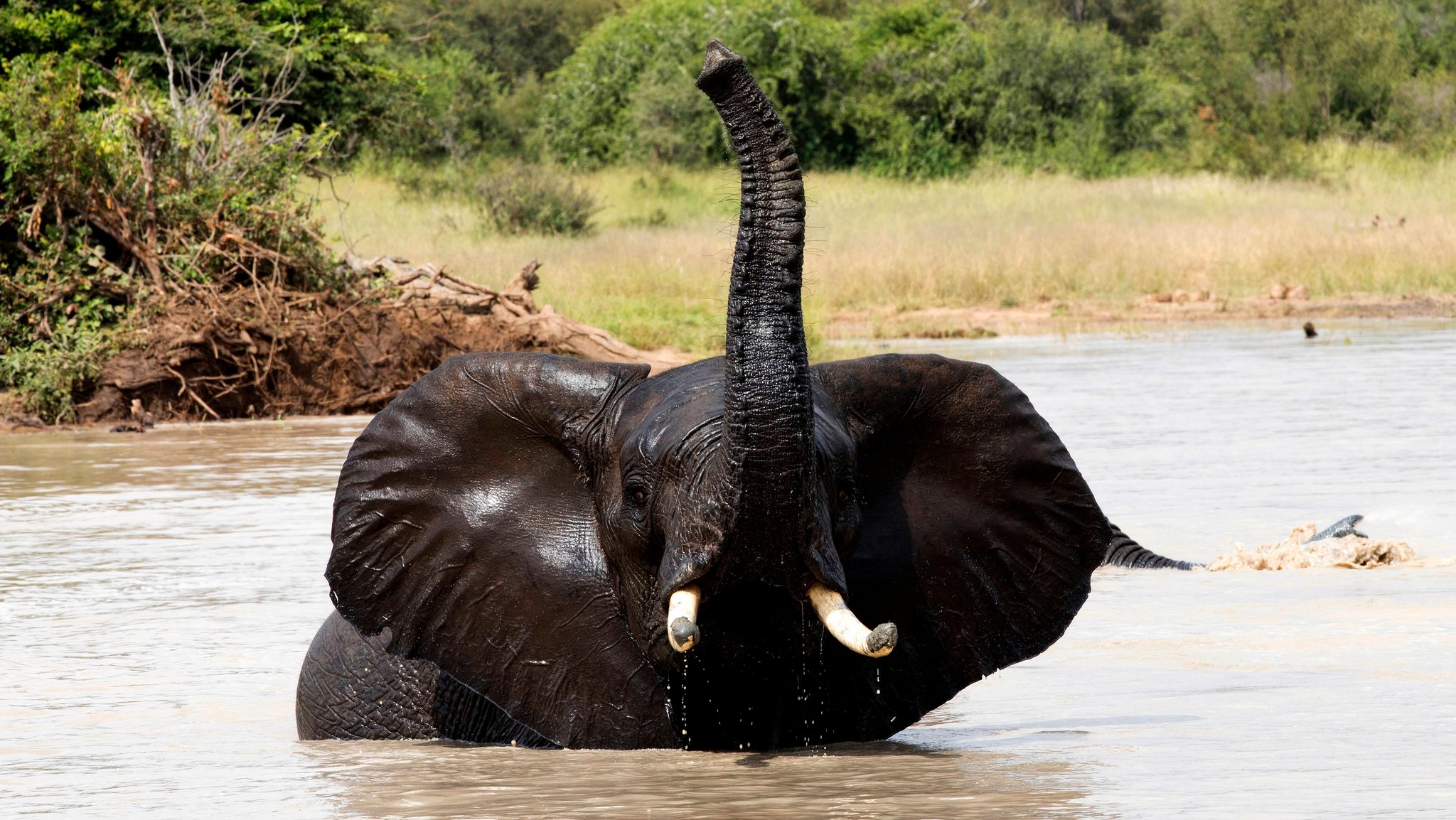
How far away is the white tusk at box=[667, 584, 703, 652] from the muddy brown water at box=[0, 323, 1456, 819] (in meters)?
0.46

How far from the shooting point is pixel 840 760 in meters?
4.16

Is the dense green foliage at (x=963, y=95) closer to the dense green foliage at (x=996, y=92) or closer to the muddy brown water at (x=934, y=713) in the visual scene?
the dense green foliage at (x=996, y=92)

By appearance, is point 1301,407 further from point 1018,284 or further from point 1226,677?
point 1018,284

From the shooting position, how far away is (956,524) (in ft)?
14.1

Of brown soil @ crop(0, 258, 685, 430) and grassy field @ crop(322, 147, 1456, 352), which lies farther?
grassy field @ crop(322, 147, 1456, 352)

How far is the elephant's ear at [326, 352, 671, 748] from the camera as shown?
163 inches

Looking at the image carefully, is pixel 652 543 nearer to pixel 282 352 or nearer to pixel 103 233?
pixel 282 352

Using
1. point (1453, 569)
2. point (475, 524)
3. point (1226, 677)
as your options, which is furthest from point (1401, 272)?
point (475, 524)

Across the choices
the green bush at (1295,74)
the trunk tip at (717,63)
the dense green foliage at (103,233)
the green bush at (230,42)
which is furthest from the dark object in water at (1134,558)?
the green bush at (1295,74)

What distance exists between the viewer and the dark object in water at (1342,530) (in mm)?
7293

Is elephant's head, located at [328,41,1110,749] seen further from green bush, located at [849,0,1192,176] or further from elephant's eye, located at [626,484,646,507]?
green bush, located at [849,0,1192,176]

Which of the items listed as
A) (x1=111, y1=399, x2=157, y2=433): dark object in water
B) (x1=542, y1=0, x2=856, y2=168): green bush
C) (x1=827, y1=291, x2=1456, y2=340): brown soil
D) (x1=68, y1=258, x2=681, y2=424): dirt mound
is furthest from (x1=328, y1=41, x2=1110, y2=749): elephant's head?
(x1=542, y1=0, x2=856, y2=168): green bush

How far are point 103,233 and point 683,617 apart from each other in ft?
42.7

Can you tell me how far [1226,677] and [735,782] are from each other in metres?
1.79
